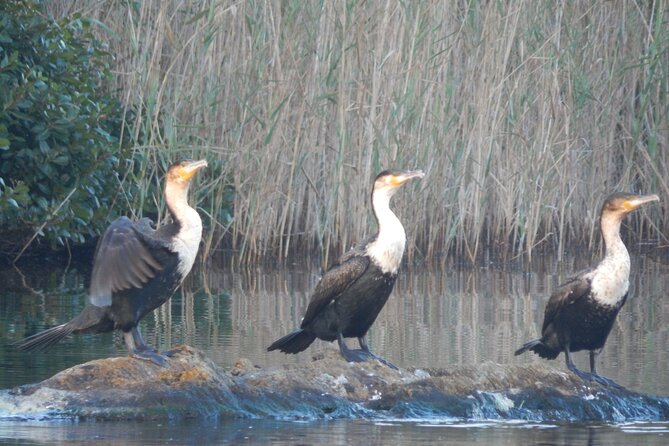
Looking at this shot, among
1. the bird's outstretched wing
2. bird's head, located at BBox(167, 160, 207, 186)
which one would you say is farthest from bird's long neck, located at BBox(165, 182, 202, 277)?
bird's head, located at BBox(167, 160, 207, 186)

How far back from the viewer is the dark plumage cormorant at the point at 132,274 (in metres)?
5.85

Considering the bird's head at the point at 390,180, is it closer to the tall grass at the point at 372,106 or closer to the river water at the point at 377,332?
the river water at the point at 377,332

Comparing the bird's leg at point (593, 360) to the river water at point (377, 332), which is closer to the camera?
the river water at point (377, 332)

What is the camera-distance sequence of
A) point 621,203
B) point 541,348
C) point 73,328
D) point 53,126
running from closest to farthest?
point 73,328 < point 541,348 < point 621,203 < point 53,126

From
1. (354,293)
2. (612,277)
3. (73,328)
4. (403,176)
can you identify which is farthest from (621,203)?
(73,328)

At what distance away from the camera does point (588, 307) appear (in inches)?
266

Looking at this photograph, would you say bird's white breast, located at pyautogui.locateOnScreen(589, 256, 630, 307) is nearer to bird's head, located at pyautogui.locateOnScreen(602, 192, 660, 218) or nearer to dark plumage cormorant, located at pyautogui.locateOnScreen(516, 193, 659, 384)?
dark plumage cormorant, located at pyautogui.locateOnScreen(516, 193, 659, 384)

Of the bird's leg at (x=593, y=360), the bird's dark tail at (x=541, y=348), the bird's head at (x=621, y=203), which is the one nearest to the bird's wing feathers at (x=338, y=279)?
the bird's dark tail at (x=541, y=348)

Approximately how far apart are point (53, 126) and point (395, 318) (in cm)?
317

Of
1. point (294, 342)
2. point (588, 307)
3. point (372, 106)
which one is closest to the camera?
point (588, 307)

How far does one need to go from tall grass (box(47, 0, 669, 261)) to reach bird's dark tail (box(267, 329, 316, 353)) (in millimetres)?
3299

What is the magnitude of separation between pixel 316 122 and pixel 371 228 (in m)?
0.93

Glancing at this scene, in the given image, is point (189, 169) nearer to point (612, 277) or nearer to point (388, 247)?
point (388, 247)

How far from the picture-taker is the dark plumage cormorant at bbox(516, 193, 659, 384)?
6738 millimetres
